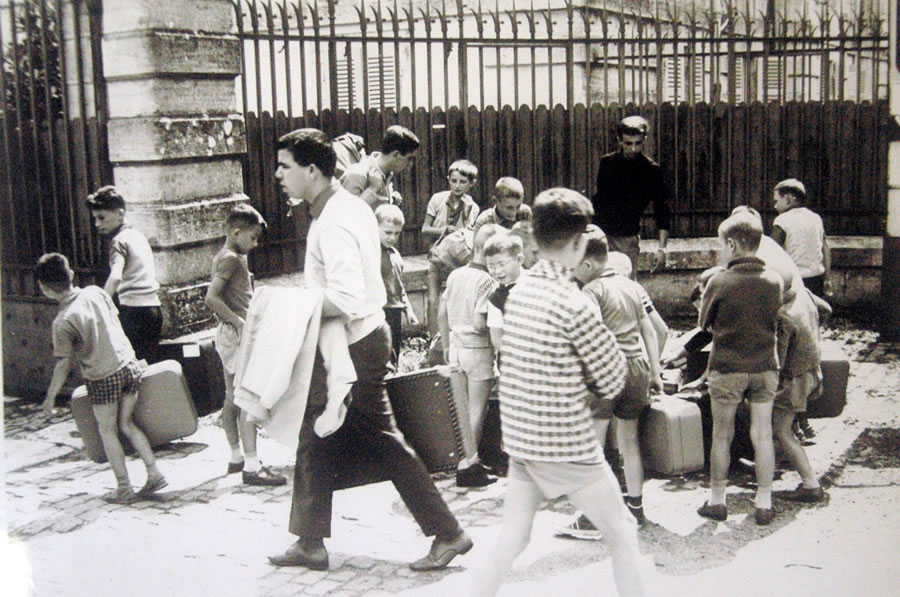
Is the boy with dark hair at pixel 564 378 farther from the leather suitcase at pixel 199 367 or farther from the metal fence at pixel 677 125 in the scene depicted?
the metal fence at pixel 677 125

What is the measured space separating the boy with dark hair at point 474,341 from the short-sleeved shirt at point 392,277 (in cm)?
69

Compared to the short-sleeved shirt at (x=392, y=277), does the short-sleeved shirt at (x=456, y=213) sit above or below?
above

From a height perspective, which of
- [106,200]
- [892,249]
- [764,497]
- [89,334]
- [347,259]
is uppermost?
[106,200]

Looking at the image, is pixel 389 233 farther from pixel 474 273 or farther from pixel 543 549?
pixel 543 549

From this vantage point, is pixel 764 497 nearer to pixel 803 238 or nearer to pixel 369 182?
pixel 803 238

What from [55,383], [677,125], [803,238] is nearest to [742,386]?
[803,238]

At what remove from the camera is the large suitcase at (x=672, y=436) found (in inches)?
185

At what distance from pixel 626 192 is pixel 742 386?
113 inches

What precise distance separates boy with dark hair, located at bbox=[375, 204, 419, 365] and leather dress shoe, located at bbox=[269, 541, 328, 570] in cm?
176

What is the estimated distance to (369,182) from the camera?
20.4 feet

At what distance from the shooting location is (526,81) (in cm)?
1466

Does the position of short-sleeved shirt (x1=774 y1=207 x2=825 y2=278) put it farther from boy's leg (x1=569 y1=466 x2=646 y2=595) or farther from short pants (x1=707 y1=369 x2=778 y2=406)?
boy's leg (x1=569 y1=466 x2=646 y2=595)

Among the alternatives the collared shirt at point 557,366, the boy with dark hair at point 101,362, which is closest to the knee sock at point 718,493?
the collared shirt at point 557,366

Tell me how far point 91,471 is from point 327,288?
241 cm
